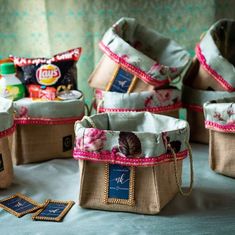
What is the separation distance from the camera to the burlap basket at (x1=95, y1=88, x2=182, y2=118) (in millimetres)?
1069

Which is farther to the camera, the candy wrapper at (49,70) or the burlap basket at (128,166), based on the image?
the candy wrapper at (49,70)

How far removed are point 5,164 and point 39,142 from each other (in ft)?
0.49

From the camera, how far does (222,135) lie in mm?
938

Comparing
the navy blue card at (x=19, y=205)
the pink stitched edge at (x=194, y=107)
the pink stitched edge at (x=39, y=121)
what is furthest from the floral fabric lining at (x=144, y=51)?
the navy blue card at (x=19, y=205)

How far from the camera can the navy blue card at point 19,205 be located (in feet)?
2.69

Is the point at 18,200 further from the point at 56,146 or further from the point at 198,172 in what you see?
the point at 198,172

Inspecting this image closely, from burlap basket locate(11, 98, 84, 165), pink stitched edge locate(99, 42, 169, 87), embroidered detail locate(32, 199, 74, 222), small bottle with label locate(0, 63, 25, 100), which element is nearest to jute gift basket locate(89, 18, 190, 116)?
pink stitched edge locate(99, 42, 169, 87)

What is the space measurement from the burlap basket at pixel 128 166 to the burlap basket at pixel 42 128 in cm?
21

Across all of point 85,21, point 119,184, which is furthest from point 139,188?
point 85,21

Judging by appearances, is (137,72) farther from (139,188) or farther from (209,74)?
(139,188)

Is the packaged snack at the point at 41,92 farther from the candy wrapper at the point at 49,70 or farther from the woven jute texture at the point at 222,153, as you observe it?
the woven jute texture at the point at 222,153

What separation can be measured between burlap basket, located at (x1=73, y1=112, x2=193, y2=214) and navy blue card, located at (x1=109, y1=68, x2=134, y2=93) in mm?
288

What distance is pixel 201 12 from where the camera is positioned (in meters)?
1.41

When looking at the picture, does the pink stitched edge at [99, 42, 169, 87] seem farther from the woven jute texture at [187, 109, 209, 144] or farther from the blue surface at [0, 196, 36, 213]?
the blue surface at [0, 196, 36, 213]
